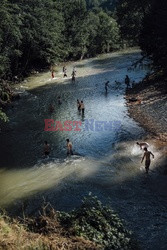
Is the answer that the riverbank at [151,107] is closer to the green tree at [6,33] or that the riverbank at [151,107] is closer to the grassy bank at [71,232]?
the grassy bank at [71,232]

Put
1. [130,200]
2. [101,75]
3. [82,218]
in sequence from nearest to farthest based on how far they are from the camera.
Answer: [82,218]
[130,200]
[101,75]

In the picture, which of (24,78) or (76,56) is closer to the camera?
(24,78)

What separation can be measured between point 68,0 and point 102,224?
74.6m

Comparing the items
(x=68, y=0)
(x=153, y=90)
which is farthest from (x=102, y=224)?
(x=68, y=0)

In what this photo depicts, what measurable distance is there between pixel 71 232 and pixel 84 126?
19213 mm

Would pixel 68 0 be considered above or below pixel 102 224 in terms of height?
above

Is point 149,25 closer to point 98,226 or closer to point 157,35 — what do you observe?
point 157,35

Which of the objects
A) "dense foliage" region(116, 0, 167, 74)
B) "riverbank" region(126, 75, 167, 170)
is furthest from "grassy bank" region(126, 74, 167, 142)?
"dense foliage" region(116, 0, 167, 74)

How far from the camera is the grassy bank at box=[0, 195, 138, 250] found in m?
8.93

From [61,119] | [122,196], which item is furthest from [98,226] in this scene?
[61,119]

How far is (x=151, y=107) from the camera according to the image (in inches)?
1225

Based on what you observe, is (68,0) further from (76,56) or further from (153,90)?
(153,90)

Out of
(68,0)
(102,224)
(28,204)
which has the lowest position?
(28,204)

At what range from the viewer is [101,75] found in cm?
5200
